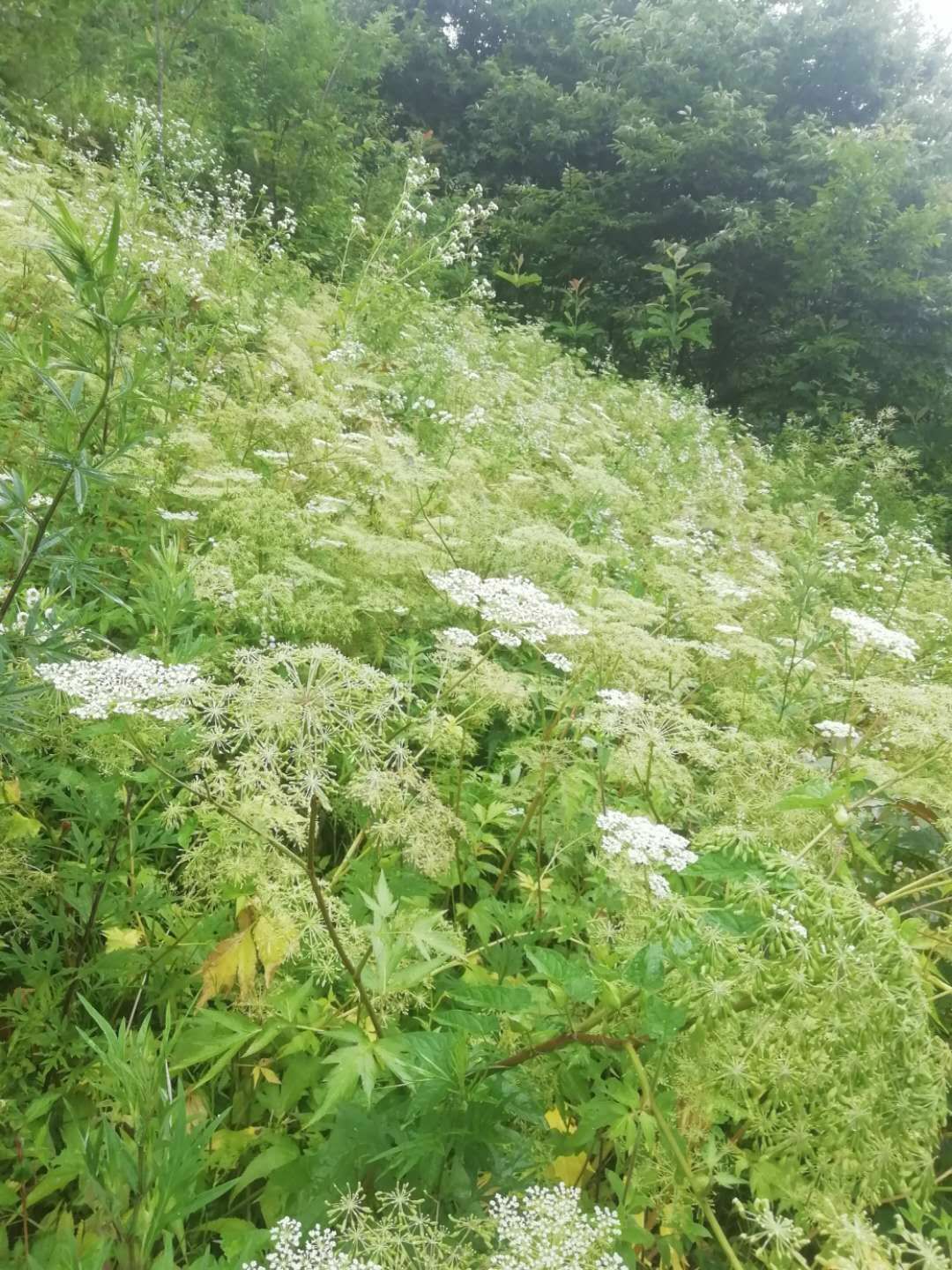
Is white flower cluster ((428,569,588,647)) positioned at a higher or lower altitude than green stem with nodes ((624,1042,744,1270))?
higher

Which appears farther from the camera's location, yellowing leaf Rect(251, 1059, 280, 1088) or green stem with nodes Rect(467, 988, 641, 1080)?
yellowing leaf Rect(251, 1059, 280, 1088)

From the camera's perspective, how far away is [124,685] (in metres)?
1.56

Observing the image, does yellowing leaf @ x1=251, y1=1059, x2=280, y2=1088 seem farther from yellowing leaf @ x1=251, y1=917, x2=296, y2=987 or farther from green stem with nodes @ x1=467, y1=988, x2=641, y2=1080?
green stem with nodes @ x1=467, y1=988, x2=641, y2=1080

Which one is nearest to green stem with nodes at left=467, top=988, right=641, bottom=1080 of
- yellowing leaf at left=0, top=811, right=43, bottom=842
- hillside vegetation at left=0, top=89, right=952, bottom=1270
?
hillside vegetation at left=0, top=89, right=952, bottom=1270

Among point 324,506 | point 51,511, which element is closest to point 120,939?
point 51,511

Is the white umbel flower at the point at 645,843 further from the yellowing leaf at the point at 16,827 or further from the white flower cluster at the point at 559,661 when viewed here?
the yellowing leaf at the point at 16,827

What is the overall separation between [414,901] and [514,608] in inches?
34.3

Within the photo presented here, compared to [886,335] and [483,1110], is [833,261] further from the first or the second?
[483,1110]

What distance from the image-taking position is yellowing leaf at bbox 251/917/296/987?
1.65 metres

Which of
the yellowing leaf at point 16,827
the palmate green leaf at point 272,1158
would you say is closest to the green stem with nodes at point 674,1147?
the palmate green leaf at point 272,1158

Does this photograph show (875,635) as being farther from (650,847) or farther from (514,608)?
(650,847)

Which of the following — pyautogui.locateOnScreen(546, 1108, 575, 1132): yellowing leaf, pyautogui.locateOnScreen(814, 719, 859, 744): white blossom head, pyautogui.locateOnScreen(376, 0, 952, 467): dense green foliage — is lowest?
pyautogui.locateOnScreen(546, 1108, 575, 1132): yellowing leaf

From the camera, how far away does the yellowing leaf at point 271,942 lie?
1.65 meters

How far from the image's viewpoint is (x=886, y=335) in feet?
37.1
